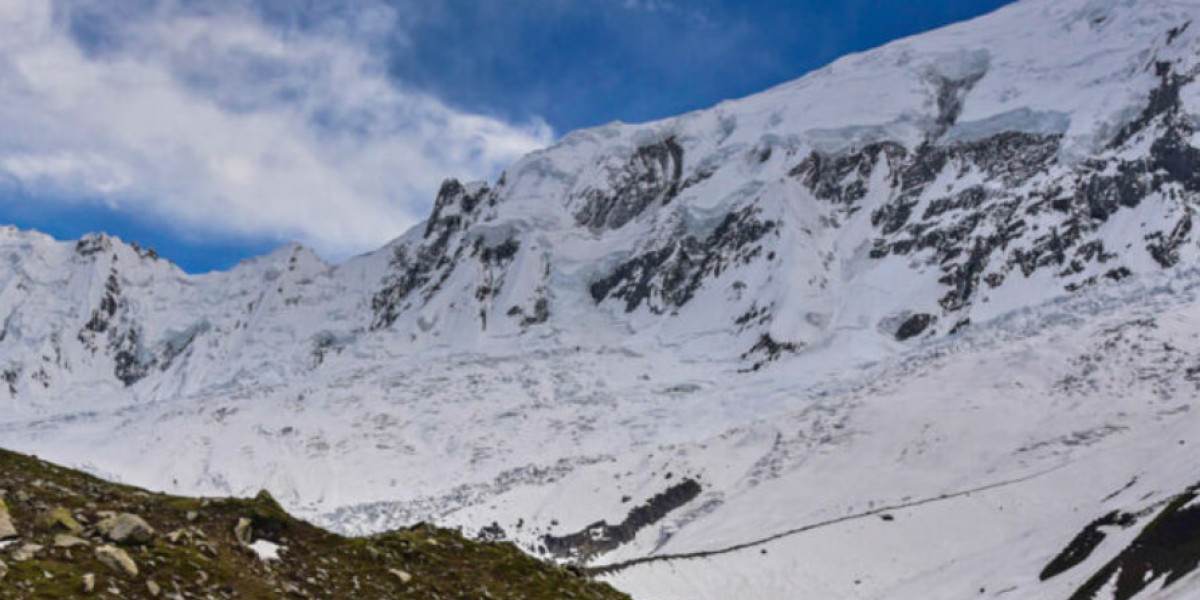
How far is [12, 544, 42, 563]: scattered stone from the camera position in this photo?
71.1 feet

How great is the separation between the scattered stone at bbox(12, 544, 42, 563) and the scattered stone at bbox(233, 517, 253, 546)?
6031 mm

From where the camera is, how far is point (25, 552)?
2192 centimetres

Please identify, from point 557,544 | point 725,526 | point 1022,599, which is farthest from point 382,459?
point 1022,599

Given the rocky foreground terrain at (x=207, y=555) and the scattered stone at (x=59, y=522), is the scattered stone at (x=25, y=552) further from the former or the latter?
the scattered stone at (x=59, y=522)

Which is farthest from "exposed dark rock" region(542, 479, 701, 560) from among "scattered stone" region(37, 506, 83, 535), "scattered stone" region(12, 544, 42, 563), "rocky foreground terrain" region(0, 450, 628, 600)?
"scattered stone" region(12, 544, 42, 563)

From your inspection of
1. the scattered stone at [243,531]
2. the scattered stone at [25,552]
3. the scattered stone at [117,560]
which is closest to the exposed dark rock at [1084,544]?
the scattered stone at [243,531]

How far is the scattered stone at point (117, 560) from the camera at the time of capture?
22.3m

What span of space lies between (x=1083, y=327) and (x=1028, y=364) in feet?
51.2

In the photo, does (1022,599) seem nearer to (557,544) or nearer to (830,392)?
(557,544)

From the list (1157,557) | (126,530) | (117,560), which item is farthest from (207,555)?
(1157,557)

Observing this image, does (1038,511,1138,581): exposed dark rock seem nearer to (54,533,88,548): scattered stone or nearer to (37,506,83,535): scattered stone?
(37,506,83,535): scattered stone

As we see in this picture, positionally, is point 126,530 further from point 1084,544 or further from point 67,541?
point 1084,544

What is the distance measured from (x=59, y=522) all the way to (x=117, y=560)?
224 cm

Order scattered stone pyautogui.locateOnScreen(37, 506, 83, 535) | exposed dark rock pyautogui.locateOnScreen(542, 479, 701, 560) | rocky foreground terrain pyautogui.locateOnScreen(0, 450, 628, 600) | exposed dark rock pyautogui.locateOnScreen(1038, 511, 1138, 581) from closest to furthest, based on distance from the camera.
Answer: rocky foreground terrain pyautogui.locateOnScreen(0, 450, 628, 600), scattered stone pyautogui.locateOnScreen(37, 506, 83, 535), exposed dark rock pyautogui.locateOnScreen(1038, 511, 1138, 581), exposed dark rock pyautogui.locateOnScreen(542, 479, 701, 560)
